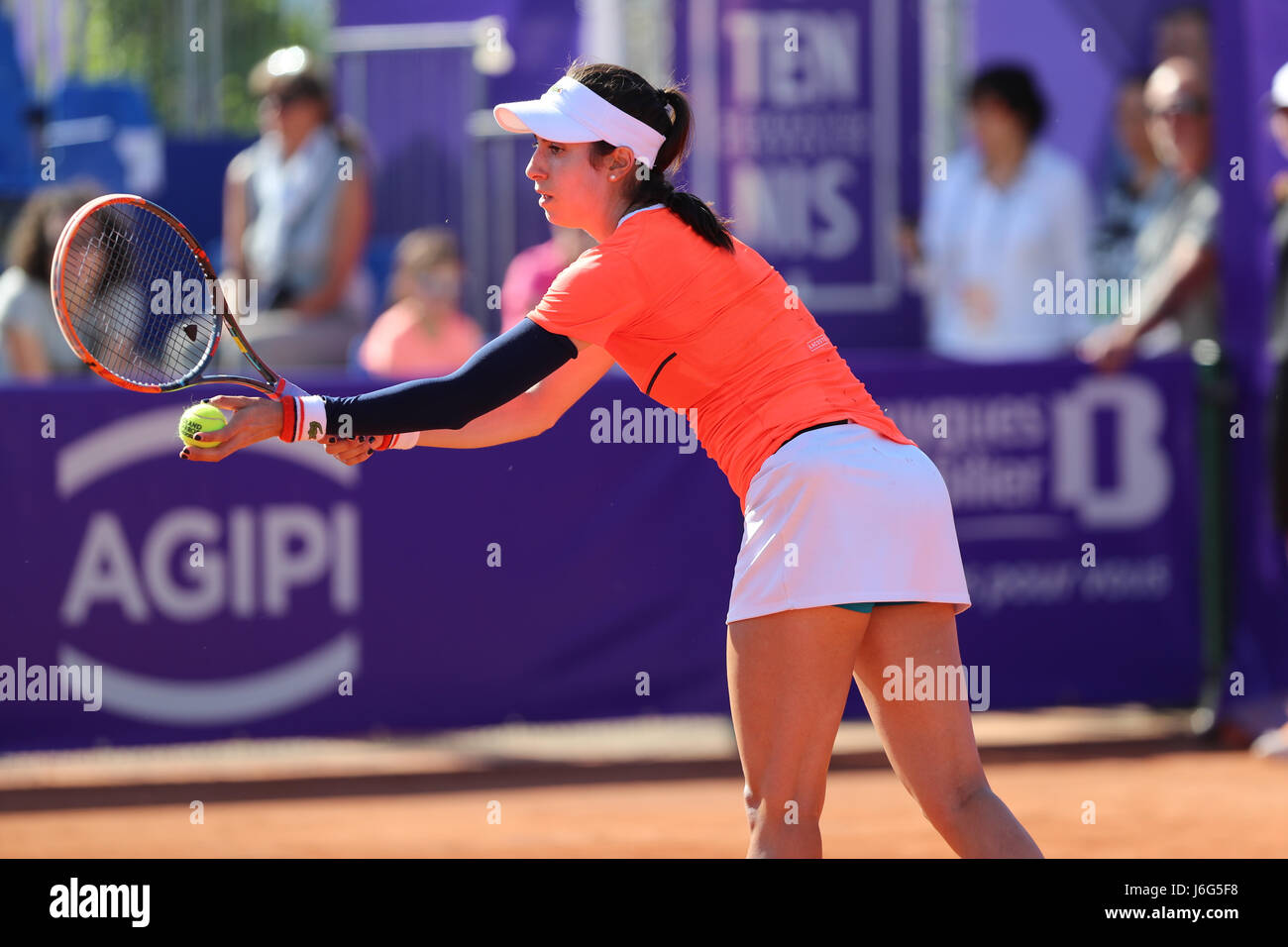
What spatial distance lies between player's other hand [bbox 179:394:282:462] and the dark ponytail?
800mm

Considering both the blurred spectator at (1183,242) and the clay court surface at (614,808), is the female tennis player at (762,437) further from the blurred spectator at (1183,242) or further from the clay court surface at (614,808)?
the blurred spectator at (1183,242)

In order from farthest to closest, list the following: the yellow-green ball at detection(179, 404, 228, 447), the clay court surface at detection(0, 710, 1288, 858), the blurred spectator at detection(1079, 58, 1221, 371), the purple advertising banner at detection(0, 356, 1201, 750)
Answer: the blurred spectator at detection(1079, 58, 1221, 371) → the purple advertising banner at detection(0, 356, 1201, 750) → the clay court surface at detection(0, 710, 1288, 858) → the yellow-green ball at detection(179, 404, 228, 447)

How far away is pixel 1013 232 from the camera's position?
804 centimetres

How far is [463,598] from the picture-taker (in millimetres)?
6820

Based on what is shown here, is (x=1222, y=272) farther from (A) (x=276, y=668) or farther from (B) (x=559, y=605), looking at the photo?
(A) (x=276, y=668)

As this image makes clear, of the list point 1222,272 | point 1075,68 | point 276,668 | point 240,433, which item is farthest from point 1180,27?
Result: point 240,433

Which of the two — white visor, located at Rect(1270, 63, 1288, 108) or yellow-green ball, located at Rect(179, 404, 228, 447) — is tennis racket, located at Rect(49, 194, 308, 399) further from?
white visor, located at Rect(1270, 63, 1288, 108)

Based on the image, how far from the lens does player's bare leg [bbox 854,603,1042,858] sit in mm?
3451

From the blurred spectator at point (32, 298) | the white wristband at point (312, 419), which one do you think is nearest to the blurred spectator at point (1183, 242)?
the blurred spectator at point (32, 298)

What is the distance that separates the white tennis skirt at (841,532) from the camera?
3416mm

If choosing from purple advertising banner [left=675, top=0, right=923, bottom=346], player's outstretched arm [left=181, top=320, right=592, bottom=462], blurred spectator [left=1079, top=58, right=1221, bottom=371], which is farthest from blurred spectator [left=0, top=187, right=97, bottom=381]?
player's outstretched arm [left=181, top=320, right=592, bottom=462]

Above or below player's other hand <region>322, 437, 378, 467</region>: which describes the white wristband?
above

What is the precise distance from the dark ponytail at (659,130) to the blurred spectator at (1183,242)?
157 inches

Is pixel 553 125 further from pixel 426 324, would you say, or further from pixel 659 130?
Answer: pixel 426 324
